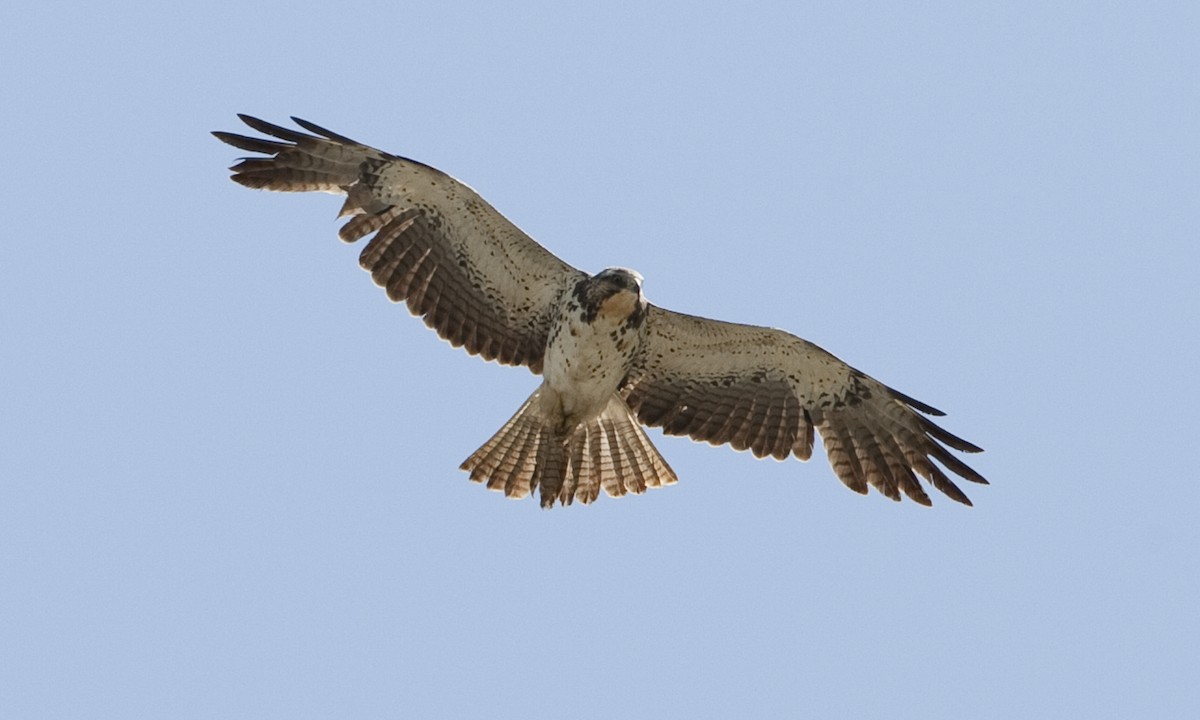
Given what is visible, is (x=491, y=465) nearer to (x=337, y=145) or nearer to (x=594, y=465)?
(x=594, y=465)

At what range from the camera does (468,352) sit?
50.0 feet

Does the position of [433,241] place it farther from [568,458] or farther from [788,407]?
[788,407]

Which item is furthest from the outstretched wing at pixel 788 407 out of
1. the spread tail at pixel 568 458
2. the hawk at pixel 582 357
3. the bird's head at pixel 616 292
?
the bird's head at pixel 616 292

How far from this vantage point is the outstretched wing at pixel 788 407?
1545 cm

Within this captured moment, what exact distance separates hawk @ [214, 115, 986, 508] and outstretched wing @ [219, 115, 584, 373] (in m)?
0.01

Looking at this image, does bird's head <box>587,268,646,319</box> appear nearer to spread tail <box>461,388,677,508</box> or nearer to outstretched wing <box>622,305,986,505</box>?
outstretched wing <box>622,305,986,505</box>

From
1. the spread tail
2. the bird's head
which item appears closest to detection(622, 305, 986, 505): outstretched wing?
the spread tail

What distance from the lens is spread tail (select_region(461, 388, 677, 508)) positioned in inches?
603

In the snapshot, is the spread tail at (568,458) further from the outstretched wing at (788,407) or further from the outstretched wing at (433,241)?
the outstretched wing at (433,241)

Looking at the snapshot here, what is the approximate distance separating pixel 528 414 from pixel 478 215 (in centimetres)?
173

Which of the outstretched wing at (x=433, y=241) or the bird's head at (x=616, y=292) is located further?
the outstretched wing at (x=433, y=241)

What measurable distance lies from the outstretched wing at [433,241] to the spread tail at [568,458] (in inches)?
22.9

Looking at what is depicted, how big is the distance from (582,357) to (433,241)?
1.53 metres

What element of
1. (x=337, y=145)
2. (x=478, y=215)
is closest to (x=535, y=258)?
(x=478, y=215)
